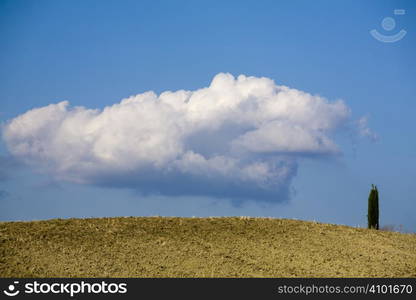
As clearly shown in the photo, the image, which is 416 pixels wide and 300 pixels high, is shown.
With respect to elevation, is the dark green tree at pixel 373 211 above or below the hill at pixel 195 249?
above

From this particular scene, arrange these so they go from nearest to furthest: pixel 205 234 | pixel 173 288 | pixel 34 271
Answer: pixel 173 288 < pixel 34 271 < pixel 205 234

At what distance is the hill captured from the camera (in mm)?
17500

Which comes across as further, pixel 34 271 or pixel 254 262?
pixel 254 262

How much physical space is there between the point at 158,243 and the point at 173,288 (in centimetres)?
448

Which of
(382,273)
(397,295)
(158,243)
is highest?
(158,243)

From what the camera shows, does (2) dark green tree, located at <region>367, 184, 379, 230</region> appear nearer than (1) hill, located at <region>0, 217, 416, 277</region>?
Result: No

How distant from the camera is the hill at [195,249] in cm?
1750

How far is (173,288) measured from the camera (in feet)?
50.4

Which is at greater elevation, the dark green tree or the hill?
the dark green tree

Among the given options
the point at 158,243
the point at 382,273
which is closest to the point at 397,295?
the point at 382,273

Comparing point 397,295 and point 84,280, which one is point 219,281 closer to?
point 84,280

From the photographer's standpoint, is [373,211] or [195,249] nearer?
[195,249]

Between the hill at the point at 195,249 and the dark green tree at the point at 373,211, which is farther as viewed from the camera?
the dark green tree at the point at 373,211

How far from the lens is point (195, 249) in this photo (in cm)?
1944
